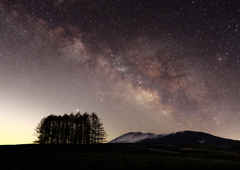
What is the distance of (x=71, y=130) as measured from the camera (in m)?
56.3

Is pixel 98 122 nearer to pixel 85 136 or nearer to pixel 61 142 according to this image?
pixel 85 136

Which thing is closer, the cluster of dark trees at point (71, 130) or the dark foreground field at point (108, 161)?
the dark foreground field at point (108, 161)

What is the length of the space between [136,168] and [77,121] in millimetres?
43303

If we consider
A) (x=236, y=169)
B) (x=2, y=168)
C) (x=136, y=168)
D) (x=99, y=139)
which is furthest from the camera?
(x=99, y=139)

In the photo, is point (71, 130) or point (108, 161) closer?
point (108, 161)

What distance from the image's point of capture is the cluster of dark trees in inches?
2162

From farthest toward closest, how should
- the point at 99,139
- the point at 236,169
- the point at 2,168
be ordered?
1. the point at 99,139
2. the point at 236,169
3. the point at 2,168

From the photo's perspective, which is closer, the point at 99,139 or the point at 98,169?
the point at 98,169

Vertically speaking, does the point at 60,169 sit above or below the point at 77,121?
below

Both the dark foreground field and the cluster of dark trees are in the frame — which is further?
the cluster of dark trees

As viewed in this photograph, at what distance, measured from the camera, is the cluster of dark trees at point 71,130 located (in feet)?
180

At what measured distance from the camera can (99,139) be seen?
54969 mm

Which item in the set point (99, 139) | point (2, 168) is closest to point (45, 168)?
Answer: point (2, 168)

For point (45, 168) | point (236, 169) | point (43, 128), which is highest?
point (43, 128)
